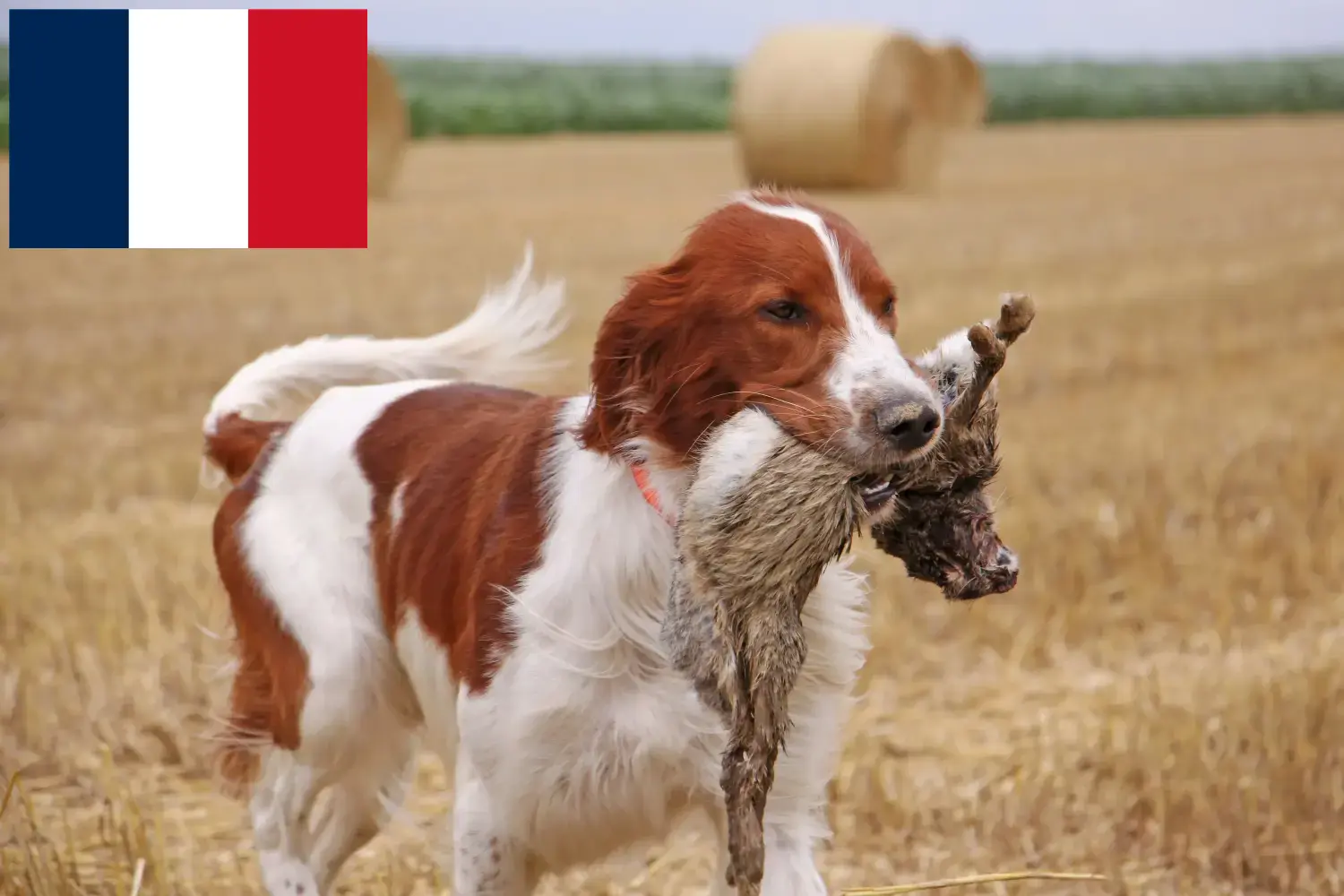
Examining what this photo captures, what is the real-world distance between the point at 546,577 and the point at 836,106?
523 inches

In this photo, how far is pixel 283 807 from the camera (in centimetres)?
356

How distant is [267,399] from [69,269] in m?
8.60

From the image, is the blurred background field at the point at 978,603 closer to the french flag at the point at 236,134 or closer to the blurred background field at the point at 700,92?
the french flag at the point at 236,134

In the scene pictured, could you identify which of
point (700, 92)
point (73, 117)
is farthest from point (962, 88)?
point (700, 92)

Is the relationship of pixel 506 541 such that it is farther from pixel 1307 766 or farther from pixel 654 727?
pixel 1307 766

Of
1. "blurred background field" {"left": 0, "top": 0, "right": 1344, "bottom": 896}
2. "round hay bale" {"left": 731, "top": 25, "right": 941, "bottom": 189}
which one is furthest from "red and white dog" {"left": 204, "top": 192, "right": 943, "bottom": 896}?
"round hay bale" {"left": 731, "top": 25, "right": 941, "bottom": 189}

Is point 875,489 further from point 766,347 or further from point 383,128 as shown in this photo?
point 383,128

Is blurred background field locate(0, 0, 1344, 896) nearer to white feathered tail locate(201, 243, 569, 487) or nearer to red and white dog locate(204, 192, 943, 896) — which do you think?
red and white dog locate(204, 192, 943, 896)

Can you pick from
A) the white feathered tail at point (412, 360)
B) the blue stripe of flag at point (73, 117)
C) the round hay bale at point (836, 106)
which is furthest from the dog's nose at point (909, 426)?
the round hay bale at point (836, 106)

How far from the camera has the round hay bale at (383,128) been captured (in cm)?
1576

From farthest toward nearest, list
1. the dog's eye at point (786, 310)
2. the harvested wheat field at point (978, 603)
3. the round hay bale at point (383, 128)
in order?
the round hay bale at point (383, 128), the harvested wheat field at point (978, 603), the dog's eye at point (786, 310)

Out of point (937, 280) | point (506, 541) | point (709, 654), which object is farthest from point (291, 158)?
point (937, 280)

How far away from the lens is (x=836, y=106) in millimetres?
15523

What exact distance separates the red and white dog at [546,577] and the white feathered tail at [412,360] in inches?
7.5
